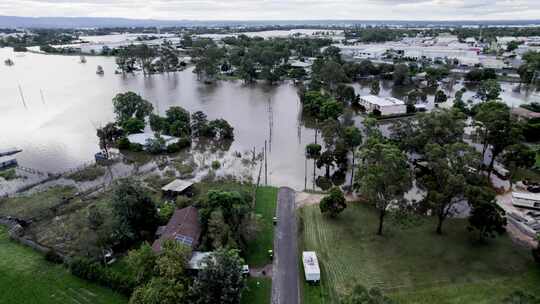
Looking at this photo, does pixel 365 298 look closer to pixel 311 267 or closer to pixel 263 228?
pixel 311 267

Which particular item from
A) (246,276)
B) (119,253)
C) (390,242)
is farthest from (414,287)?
(119,253)

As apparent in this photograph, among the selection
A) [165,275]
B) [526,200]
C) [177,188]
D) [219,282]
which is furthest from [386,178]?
[177,188]

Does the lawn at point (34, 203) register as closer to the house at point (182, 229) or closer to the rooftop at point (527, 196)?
the house at point (182, 229)

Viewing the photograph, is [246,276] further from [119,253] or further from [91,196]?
[91,196]

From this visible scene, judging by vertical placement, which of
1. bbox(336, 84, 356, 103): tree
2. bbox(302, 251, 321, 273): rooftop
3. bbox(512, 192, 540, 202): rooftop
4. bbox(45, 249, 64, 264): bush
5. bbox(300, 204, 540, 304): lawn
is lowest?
bbox(300, 204, 540, 304): lawn

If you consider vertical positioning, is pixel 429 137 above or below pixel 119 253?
above

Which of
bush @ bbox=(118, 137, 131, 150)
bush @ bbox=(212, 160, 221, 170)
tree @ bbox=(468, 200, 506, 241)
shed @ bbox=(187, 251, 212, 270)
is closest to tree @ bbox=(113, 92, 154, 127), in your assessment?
bush @ bbox=(118, 137, 131, 150)

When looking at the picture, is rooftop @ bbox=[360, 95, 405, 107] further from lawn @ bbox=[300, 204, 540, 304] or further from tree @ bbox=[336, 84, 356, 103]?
lawn @ bbox=[300, 204, 540, 304]
